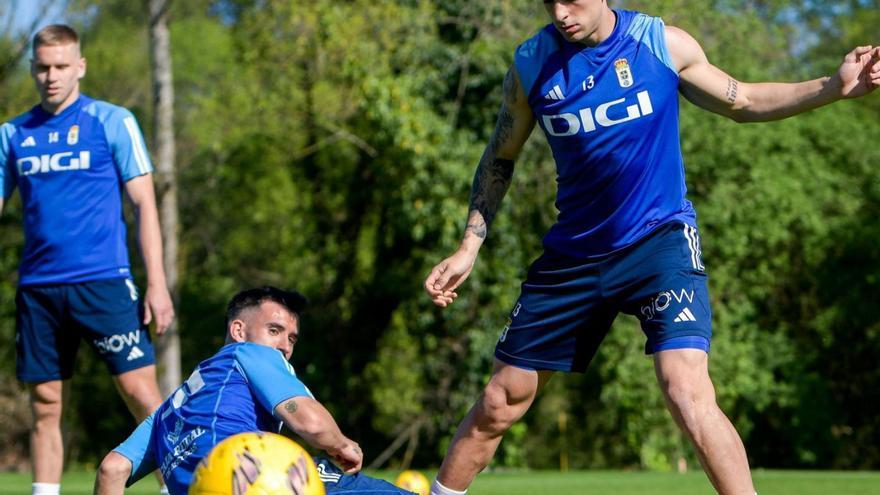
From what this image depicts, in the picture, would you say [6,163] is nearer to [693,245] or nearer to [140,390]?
[140,390]

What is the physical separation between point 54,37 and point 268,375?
3.37 m

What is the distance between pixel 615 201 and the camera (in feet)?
18.8

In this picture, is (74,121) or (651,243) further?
(74,121)

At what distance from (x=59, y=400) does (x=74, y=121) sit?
5.37 feet

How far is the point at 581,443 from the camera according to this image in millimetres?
27500

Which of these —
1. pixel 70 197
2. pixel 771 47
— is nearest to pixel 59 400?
pixel 70 197

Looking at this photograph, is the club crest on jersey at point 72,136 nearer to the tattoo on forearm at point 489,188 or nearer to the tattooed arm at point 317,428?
the tattoo on forearm at point 489,188

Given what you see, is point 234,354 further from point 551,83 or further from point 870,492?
point 870,492

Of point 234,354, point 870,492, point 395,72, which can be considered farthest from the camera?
point 395,72

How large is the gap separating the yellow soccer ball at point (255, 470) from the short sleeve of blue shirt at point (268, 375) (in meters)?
0.37

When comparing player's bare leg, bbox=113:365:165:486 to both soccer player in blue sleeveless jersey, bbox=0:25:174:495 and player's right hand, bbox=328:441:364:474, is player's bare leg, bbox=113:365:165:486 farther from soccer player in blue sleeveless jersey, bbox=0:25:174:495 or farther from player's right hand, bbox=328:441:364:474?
player's right hand, bbox=328:441:364:474

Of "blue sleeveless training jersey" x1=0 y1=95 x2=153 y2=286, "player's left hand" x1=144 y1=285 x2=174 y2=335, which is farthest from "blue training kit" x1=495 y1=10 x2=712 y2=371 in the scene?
"blue sleeveless training jersey" x1=0 y1=95 x2=153 y2=286

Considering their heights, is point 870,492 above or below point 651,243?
below

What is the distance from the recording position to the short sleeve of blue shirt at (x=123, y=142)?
7574 mm
